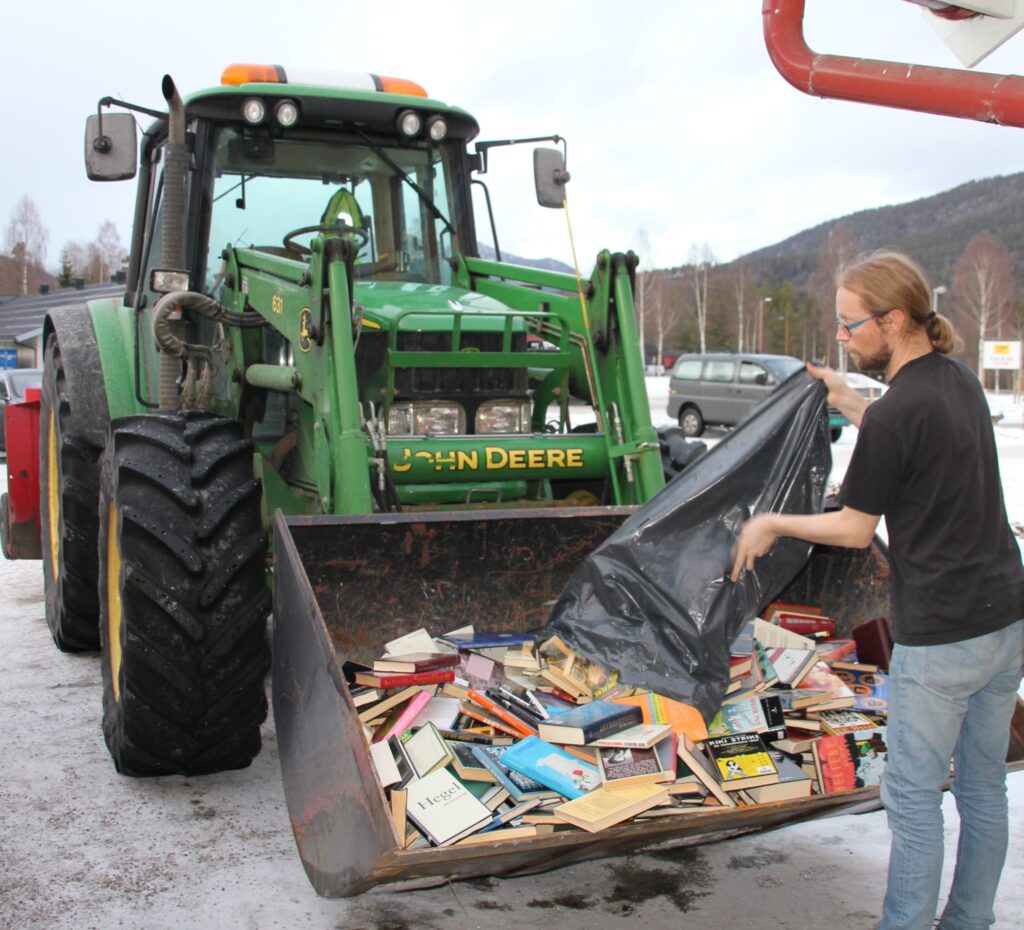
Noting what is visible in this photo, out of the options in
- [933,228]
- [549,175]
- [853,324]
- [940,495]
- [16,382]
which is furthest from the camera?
[933,228]

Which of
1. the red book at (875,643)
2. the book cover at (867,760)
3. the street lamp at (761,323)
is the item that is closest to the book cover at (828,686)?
the book cover at (867,760)

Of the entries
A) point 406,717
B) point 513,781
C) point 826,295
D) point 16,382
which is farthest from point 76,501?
point 826,295

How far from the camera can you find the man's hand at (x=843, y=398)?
319 cm

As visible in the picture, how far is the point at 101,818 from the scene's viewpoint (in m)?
3.87

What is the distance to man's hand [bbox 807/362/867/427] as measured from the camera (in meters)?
3.19

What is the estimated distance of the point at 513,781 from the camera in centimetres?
303

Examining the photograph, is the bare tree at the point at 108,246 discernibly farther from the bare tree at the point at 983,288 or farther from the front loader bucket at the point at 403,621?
the front loader bucket at the point at 403,621

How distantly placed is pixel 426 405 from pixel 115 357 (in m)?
1.80

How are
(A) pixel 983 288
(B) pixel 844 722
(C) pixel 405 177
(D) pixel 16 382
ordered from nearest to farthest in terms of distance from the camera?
1. (B) pixel 844 722
2. (C) pixel 405 177
3. (D) pixel 16 382
4. (A) pixel 983 288

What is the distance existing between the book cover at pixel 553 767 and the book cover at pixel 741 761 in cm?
36

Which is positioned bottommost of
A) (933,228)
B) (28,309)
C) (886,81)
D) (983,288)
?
(886,81)

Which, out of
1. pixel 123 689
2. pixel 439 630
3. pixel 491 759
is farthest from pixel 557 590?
pixel 123 689

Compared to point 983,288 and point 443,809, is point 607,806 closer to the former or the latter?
point 443,809

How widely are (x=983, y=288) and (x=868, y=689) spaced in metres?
59.2
